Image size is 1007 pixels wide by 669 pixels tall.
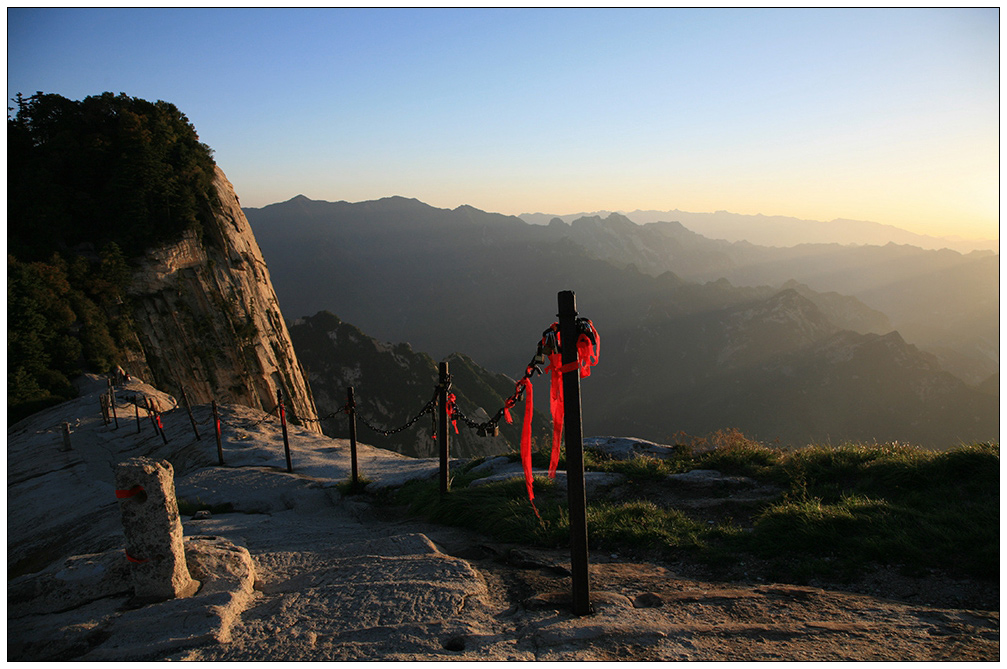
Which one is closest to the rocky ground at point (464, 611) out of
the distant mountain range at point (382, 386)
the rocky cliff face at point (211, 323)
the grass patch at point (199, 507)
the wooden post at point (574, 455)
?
the wooden post at point (574, 455)

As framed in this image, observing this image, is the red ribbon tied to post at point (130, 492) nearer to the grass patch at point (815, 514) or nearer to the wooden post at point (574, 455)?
→ the wooden post at point (574, 455)

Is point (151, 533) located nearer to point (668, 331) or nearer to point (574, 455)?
point (574, 455)

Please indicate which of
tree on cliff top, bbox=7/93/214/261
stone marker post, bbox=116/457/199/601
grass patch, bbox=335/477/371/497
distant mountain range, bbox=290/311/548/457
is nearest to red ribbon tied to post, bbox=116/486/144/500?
stone marker post, bbox=116/457/199/601

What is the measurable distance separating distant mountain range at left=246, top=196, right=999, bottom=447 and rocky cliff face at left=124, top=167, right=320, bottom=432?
102 ft

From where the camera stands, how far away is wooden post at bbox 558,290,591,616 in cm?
447

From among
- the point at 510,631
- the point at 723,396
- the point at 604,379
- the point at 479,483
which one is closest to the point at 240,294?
the point at 479,483

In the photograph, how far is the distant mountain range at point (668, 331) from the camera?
75.6 meters

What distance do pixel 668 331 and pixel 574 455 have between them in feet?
396

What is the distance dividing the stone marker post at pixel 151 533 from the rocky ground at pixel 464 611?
22 cm

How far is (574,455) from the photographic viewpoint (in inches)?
179

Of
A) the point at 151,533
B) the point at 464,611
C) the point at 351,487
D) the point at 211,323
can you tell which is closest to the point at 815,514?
the point at 464,611

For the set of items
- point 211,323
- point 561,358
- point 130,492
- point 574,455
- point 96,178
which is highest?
point 96,178

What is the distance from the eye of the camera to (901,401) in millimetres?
74312

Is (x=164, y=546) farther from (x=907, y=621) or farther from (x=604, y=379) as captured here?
(x=604, y=379)
